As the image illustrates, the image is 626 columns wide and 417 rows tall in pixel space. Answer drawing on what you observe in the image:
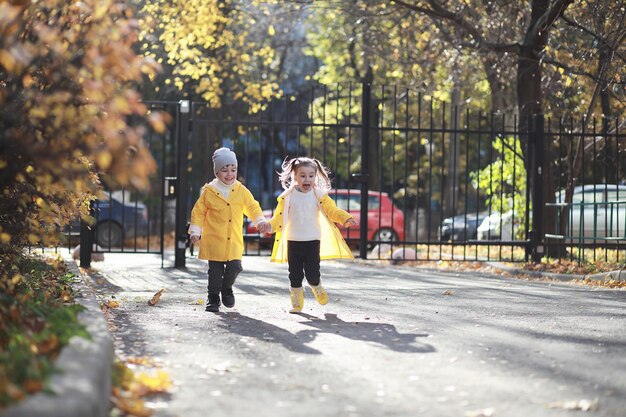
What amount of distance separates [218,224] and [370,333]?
231 centimetres

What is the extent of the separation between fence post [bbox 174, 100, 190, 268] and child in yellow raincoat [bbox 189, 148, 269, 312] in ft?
17.6

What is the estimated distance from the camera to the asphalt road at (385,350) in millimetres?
5234

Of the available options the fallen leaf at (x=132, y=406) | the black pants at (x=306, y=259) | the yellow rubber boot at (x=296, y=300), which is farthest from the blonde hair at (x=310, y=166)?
the fallen leaf at (x=132, y=406)

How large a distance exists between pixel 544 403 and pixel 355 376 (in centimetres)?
116

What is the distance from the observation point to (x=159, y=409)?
5.01 metres

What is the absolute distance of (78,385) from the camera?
4262 millimetres

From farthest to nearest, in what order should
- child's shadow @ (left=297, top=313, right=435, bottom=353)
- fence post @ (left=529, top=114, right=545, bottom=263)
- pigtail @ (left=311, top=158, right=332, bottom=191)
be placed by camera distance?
fence post @ (left=529, top=114, right=545, bottom=263) → pigtail @ (left=311, top=158, right=332, bottom=191) → child's shadow @ (left=297, top=313, right=435, bottom=353)

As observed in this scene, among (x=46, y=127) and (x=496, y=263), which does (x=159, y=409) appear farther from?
(x=496, y=263)

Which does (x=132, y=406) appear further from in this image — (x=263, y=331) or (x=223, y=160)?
(x=223, y=160)

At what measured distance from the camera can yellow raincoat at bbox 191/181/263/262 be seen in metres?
9.57

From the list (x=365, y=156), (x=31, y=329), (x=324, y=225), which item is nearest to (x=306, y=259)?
(x=324, y=225)

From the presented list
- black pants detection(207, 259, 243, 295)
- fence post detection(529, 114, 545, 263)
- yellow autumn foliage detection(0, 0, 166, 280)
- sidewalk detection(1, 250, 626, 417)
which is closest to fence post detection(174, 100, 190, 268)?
fence post detection(529, 114, 545, 263)

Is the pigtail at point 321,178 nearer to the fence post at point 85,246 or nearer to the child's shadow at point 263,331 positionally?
the child's shadow at point 263,331

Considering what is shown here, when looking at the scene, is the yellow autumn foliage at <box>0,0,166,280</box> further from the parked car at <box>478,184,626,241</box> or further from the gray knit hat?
the parked car at <box>478,184,626,241</box>
